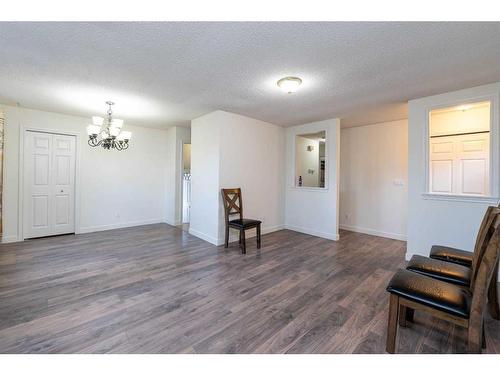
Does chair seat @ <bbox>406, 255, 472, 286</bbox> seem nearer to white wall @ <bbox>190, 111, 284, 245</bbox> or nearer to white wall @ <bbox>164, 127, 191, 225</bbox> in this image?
white wall @ <bbox>190, 111, 284, 245</bbox>

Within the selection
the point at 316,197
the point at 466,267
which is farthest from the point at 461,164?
the point at 466,267

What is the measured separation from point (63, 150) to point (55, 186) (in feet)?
2.41

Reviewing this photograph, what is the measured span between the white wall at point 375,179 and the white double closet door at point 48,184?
5.97 m

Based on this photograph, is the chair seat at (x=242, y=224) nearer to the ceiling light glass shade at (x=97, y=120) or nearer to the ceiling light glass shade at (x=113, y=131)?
the ceiling light glass shade at (x=113, y=131)

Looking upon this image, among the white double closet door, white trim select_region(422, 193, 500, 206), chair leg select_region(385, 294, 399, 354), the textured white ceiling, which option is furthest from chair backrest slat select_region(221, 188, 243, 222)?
the white double closet door

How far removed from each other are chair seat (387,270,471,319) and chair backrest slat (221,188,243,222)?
2.73 m

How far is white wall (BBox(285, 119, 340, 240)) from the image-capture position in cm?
446

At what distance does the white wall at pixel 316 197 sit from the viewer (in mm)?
4457
